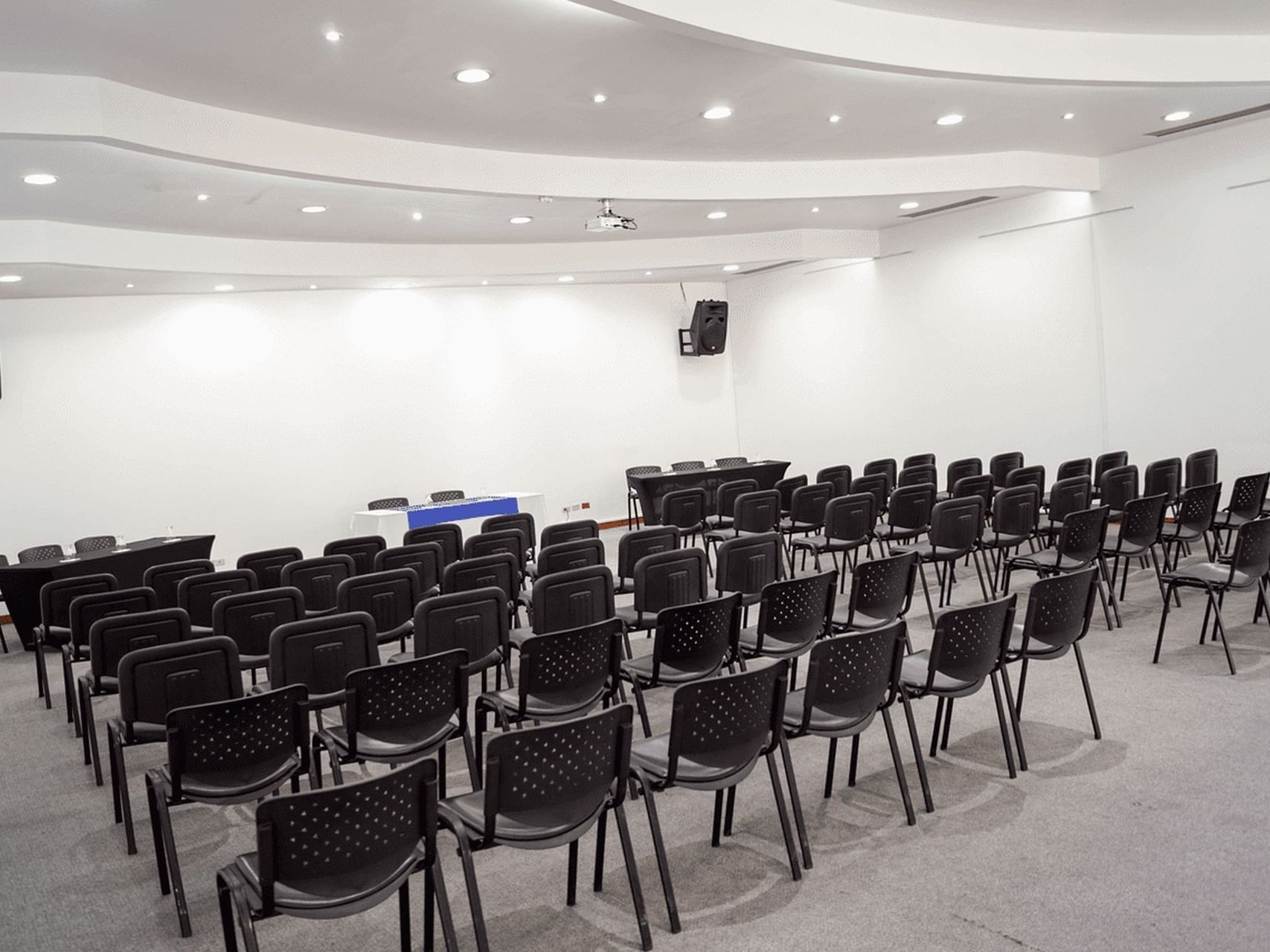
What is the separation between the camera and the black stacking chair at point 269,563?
7887 millimetres

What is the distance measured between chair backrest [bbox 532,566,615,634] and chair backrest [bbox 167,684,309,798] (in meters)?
1.75

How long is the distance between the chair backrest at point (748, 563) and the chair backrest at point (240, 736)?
2999 millimetres

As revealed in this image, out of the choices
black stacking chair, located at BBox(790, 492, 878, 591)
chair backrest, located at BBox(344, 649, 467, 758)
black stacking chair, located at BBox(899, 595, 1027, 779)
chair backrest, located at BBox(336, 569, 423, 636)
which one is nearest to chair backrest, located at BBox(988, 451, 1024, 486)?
black stacking chair, located at BBox(790, 492, 878, 591)

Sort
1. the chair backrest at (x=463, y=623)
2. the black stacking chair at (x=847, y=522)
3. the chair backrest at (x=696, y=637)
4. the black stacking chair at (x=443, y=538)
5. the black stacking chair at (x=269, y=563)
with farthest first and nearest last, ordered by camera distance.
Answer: the black stacking chair at (x=443, y=538)
the black stacking chair at (x=847, y=522)
the black stacking chair at (x=269, y=563)
the chair backrest at (x=463, y=623)
the chair backrest at (x=696, y=637)

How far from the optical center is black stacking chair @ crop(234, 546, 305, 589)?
25.9ft

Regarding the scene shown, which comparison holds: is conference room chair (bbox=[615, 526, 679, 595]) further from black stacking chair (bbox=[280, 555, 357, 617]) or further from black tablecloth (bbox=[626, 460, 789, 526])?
black tablecloth (bbox=[626, 460, 789, 526])

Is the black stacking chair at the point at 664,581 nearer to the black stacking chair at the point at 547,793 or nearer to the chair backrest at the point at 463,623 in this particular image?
the chair backrest at the point at 463,623

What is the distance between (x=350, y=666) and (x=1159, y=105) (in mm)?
8409

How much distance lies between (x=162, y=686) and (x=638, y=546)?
3426 mm

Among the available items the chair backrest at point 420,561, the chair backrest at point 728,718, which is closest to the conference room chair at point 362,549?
the chair backrest at point 420,561

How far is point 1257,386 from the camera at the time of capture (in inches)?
417

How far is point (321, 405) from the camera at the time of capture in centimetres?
1374

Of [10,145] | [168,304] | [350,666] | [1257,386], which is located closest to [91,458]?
[168,304]

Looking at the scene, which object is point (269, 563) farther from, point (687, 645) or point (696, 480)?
point (696, 480)
